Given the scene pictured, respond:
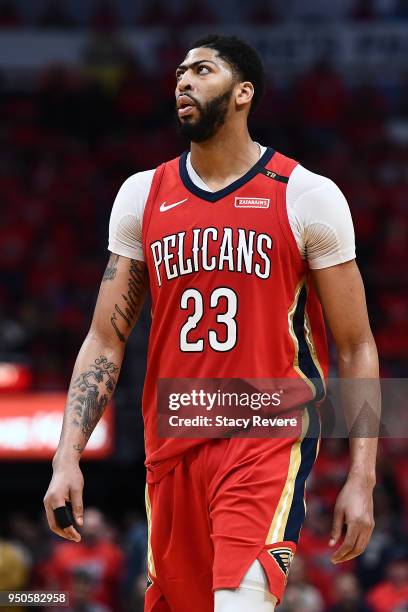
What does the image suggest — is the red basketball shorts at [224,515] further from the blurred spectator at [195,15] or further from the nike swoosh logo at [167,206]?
the blurred spectator at [195,15]

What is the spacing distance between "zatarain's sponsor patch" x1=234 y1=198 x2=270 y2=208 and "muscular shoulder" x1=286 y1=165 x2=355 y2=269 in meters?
0.08

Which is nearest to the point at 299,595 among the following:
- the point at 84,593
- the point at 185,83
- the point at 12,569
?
the point at 84,593

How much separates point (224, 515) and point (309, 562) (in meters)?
6.73

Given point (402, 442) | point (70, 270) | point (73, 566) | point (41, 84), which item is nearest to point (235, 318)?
point (73, 566)

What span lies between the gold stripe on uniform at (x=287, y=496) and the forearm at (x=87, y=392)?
74cm

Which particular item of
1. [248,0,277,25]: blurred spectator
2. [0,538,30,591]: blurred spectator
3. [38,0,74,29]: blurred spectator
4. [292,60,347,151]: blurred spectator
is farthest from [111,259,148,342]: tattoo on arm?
[38,0,74,29]: blurred spectator

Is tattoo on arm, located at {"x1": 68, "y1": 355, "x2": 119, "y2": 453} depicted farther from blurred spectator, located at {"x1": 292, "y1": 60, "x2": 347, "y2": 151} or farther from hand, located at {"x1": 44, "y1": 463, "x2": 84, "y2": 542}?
blurred spectator, located at {"x1": 292, "y1": 60, "x2": 347, "y2": 151}

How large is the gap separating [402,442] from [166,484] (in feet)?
29.1

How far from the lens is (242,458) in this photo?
4344 millimetres

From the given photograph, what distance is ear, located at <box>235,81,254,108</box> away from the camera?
4.66 meters

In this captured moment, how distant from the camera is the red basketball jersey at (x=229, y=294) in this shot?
445cm

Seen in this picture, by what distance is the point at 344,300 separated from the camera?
4.52m

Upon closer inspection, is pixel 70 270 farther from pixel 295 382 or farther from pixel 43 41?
pixel 295 382

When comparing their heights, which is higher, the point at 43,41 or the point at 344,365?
the point at 43,41
